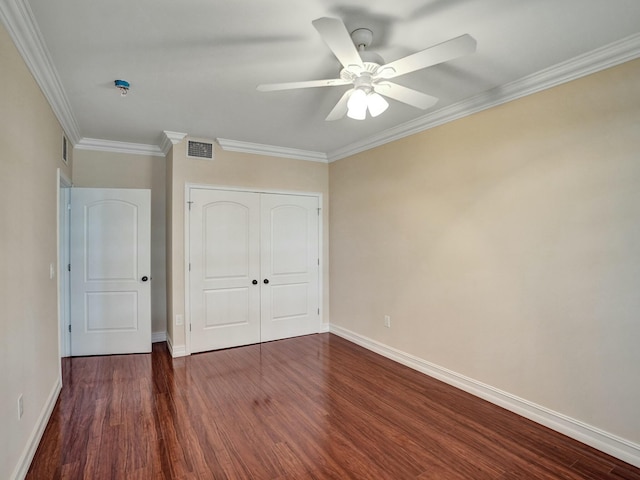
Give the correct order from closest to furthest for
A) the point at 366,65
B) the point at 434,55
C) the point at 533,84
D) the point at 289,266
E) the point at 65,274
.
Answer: the point at 434,55 → the point at 366,65 → the point at 533,84 → the point at 65,274 → the point at 289,266

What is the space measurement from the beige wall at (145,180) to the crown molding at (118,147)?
0.16 feet

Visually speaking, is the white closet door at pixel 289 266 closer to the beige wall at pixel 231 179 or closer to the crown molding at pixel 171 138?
the beige wall at pixel 231 179

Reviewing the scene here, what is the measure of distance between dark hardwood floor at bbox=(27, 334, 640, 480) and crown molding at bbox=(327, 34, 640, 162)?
251 cm

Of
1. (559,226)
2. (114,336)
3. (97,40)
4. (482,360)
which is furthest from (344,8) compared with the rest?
(114,336)

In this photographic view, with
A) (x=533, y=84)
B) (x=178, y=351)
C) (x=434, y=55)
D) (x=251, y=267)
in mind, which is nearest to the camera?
(x=434, y=55)

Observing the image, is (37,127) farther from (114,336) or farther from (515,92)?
(515,92)

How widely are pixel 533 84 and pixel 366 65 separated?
150cm

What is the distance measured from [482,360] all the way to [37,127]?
12.8 feet

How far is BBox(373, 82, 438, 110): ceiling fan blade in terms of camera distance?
2135mm

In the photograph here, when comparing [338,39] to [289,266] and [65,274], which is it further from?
[65,274]

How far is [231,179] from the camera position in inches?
171

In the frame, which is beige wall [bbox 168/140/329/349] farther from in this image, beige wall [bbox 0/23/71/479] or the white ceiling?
beige wall [bbox 0/23/71/479]

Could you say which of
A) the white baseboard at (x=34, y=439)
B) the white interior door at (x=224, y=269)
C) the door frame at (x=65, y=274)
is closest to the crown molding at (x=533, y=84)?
the white interior door at (x=224, y=269)

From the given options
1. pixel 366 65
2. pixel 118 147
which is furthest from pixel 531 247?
pixel 118 147
